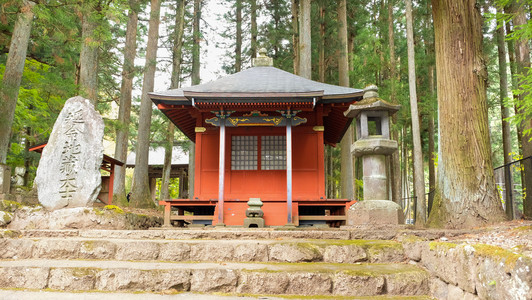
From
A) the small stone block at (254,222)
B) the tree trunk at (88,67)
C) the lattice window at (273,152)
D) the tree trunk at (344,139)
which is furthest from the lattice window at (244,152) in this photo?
the tree trunk at (344,139)

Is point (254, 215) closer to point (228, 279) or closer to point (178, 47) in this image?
point (228, 279)

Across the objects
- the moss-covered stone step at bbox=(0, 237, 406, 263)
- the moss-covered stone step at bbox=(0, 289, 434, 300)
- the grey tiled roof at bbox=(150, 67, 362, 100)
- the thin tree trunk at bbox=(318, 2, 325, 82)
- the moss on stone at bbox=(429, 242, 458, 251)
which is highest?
the thin tree trunk at bbox=(318, 2, 325, 82)

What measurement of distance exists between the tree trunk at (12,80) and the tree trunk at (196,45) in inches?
342

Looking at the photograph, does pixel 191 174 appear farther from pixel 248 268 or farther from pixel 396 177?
pixel 248 268

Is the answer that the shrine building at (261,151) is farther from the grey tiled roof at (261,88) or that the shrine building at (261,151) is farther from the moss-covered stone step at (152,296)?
the moss-covered stone step at (152,296)

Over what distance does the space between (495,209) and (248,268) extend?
4.58 metres

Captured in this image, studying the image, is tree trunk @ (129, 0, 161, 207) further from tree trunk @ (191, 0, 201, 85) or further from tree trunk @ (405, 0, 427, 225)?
tree trunk @ (405, 0, 427, 225)

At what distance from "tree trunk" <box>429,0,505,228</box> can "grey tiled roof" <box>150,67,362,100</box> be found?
2593mm

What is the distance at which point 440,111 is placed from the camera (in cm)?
659

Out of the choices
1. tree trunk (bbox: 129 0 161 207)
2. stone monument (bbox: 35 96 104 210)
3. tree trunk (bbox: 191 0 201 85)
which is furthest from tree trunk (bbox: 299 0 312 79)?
stone monument (bbox: 35 96 104 210)

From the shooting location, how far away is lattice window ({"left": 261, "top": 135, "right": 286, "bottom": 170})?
9.89 meters

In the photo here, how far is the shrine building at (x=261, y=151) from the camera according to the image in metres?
8.95

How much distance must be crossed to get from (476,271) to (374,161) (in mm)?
4693

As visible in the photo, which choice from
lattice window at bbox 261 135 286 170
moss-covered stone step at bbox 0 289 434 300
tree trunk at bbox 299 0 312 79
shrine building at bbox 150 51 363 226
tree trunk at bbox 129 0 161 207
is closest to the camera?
moss-covered stone step at bbox 0 289 434 300
